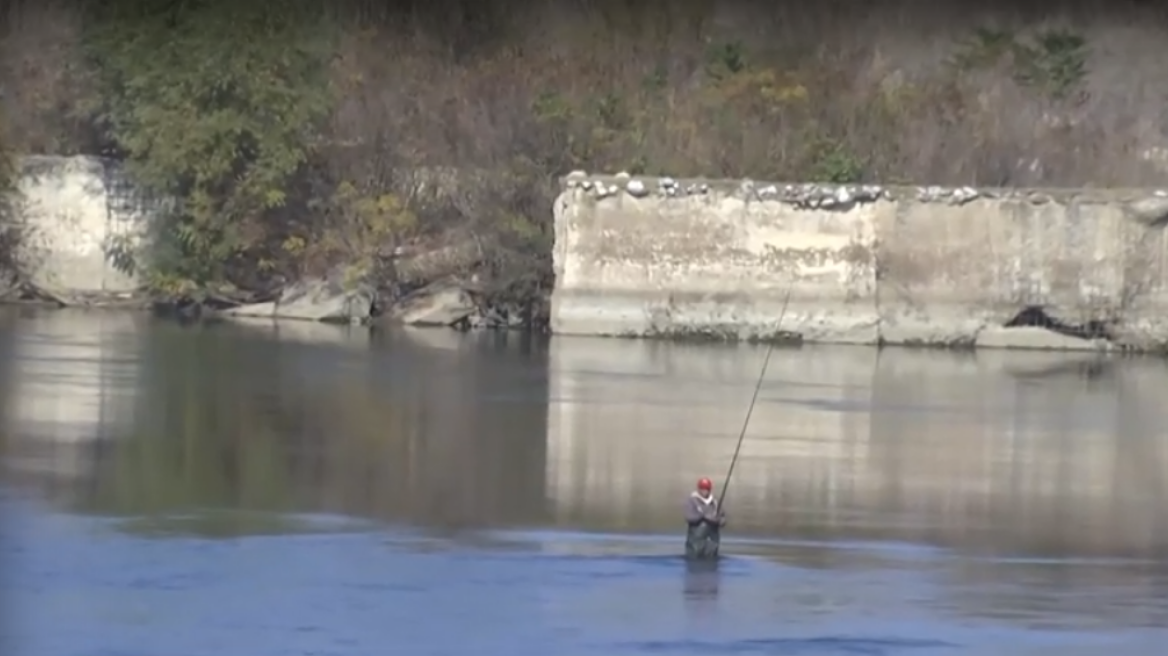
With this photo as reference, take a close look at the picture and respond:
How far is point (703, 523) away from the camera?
13.8m

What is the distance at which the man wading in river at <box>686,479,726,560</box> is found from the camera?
13.6m

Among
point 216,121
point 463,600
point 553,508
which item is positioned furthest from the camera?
point 216,121

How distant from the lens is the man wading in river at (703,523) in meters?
13.6

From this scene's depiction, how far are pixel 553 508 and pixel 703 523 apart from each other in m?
2.49

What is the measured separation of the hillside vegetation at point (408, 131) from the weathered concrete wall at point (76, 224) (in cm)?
47

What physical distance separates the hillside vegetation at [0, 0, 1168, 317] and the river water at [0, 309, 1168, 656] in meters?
8.51

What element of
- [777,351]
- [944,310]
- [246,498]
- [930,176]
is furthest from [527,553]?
[930,176]

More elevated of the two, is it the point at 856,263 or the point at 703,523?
the point at 856,263

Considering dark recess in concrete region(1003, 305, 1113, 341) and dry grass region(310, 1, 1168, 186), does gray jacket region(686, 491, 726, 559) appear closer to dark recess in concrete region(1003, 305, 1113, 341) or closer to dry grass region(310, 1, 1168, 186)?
dark recess in concrete region(1003, 305, 1113, 341)

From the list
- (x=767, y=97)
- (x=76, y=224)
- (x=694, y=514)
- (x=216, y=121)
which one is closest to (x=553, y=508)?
(x=694, y=514)

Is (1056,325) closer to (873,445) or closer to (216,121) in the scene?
(873,445)

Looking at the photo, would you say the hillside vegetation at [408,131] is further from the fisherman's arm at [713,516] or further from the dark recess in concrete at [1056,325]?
the fisherman's arm at [713,516]

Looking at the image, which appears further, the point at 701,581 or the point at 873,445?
the point at 873,445

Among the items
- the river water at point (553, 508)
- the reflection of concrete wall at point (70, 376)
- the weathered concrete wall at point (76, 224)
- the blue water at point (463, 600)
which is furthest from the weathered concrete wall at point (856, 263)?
the blue water at point (463, 600)
